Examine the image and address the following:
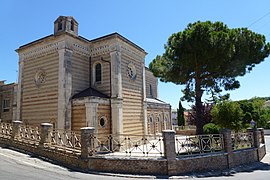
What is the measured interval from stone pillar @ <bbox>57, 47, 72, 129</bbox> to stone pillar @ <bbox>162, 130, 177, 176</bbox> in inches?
320

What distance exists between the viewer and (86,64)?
16531 mm

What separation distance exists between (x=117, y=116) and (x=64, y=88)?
173 inches

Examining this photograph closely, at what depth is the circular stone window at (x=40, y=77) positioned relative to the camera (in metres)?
16.1

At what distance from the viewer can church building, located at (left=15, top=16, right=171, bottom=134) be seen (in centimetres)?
1433

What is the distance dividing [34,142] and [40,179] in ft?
15.2

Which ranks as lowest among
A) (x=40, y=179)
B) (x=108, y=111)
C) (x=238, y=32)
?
(x=40, y=179)

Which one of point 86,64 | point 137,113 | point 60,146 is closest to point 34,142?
point 60,146

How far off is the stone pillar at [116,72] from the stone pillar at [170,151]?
7160mm

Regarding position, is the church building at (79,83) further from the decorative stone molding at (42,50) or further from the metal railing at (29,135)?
the metal railing at (29,135)

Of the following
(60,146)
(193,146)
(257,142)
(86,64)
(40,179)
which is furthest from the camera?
(86,64)

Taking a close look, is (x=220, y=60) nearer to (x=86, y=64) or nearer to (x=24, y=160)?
(x=86, y=64)

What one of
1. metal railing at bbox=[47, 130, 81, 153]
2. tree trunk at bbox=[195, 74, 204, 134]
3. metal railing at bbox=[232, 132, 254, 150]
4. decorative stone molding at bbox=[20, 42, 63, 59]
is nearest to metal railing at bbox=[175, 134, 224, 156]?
metal railing at bbox=[232, 132, 254, 150]

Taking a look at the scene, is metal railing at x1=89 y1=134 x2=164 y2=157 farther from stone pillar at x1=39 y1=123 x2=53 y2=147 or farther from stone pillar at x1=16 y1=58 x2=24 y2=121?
stone pillar at x1=16 y1=58 x2=24 y2=121

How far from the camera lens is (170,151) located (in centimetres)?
860
